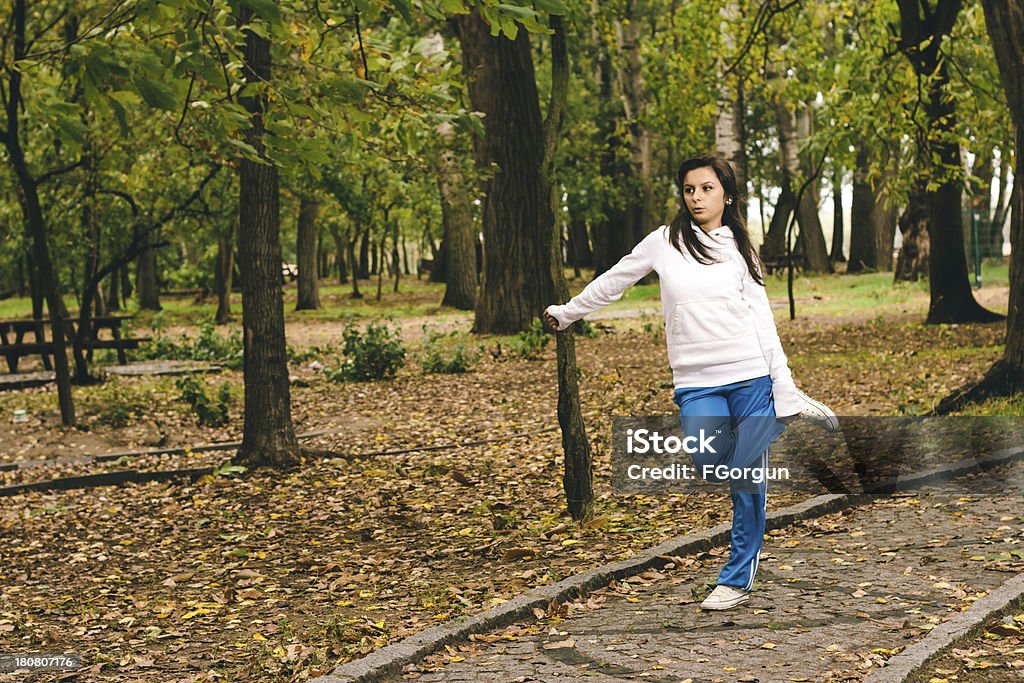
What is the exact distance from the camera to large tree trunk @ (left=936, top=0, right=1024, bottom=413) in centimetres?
950

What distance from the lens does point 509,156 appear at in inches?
752

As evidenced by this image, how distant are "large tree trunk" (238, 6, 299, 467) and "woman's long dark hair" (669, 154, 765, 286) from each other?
5.20m

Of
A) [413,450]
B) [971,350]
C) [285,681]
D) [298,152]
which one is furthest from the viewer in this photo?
[971,350]

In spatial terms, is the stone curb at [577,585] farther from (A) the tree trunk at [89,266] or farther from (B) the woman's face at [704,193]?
(A) the tree trunk at [89,266]

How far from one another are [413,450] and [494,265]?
8.53 m

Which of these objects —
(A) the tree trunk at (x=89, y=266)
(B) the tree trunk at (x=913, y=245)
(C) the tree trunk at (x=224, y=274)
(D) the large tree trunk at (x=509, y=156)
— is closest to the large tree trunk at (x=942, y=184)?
(D) the large tree trunk at (x=509, y=156)

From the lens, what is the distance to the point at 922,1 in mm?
16594

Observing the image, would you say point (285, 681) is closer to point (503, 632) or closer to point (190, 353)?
point (503, 632)

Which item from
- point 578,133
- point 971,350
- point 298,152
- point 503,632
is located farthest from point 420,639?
point 578,133

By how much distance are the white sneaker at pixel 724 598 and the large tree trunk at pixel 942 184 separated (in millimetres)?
11888

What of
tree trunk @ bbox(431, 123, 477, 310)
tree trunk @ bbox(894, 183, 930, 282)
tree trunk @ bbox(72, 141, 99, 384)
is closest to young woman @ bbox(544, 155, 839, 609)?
tree trunk @ bbox(72, 141, 99, 384)

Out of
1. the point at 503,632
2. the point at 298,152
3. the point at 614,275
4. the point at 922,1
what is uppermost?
the point at 922,1

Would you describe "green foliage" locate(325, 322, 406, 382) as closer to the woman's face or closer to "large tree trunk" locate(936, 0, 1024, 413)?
"large tree trunk" locate(936, 0, 1024, 413)

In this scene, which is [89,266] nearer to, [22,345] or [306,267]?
[22,345]
